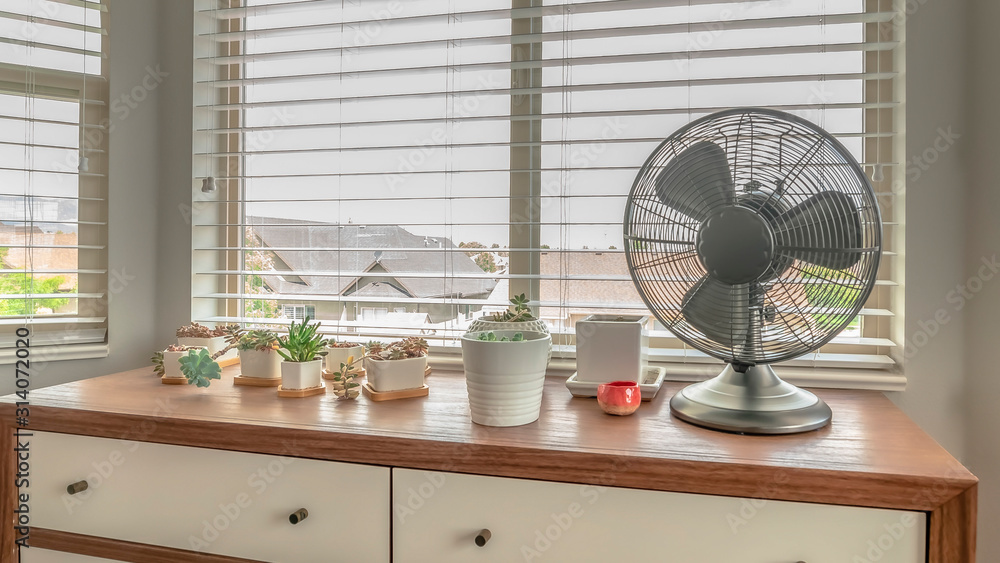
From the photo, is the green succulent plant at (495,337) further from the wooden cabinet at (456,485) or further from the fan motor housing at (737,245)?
the fan motor housing at (737,245)

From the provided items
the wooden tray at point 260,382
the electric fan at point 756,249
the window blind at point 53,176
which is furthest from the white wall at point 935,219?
the window blind at point 53,176

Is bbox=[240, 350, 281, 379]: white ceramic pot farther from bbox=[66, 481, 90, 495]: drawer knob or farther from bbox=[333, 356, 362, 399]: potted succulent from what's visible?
bbox=[66, 481, 90, 495]: drawer knob

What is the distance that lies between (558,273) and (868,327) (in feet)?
2.52

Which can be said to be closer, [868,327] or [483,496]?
[483,496]

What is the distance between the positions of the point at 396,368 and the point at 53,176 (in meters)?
1.20

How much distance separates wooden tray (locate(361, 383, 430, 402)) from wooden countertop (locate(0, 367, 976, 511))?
0.8 inches

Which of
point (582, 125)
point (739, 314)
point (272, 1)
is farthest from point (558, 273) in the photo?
point (272, 1)

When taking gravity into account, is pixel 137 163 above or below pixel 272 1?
below

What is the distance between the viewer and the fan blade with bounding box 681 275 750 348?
104 centimetres

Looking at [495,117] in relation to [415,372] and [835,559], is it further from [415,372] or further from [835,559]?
[835,559]

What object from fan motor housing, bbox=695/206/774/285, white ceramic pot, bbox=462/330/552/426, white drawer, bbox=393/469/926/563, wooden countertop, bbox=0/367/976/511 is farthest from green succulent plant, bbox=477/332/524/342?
fan motor housing, bbox=695/206/774/285

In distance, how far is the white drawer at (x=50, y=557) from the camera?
114 centimetres

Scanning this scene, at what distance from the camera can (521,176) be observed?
1.60 meters

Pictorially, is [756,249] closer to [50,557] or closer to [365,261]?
[365,261]
